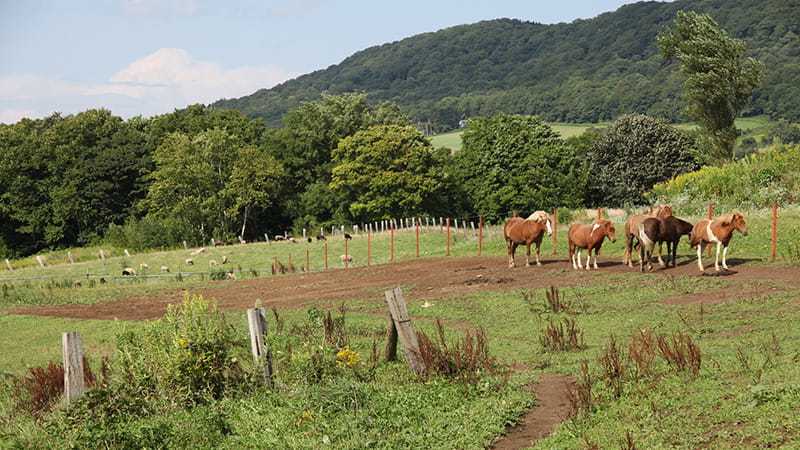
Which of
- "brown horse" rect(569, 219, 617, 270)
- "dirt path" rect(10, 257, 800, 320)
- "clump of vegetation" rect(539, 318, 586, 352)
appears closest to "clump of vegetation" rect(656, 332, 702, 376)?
"clump of vegetation" rect(539, 318, 586, 352)

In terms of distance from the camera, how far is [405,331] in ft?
45.9

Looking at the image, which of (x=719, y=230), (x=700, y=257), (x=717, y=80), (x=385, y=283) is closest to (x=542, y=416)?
(x=700, y=257)

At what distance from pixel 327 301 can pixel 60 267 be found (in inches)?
1600

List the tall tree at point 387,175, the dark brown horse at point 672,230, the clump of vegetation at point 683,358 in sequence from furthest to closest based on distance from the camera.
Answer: the tall tree at point 387,175
the dark brown horse at point 672,230
the clump of vegetation at point 683,358

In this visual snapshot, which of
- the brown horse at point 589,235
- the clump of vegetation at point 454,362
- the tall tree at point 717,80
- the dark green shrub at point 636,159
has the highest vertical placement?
the tall tree at point 717,80

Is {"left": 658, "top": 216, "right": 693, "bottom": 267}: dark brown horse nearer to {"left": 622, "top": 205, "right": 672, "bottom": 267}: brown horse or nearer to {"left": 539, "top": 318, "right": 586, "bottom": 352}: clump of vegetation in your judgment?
{"left": 622, "top": 205, "right": 672, "bottom": 267}: brown horse

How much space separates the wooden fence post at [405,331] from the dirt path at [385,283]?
11.8 m

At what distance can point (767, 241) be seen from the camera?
2877cm

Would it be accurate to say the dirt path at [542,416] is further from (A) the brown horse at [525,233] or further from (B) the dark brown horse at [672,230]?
(A) the brown horse at [525,233]

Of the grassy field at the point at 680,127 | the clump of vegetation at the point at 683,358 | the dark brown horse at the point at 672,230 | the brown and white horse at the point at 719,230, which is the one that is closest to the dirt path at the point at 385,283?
the brown and white horse at the point at 719,230

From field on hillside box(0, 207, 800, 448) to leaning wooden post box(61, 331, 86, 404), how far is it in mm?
616

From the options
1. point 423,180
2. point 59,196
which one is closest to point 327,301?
point 423,180

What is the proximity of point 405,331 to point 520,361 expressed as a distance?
2.79 m

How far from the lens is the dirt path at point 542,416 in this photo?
10922 millimetres
